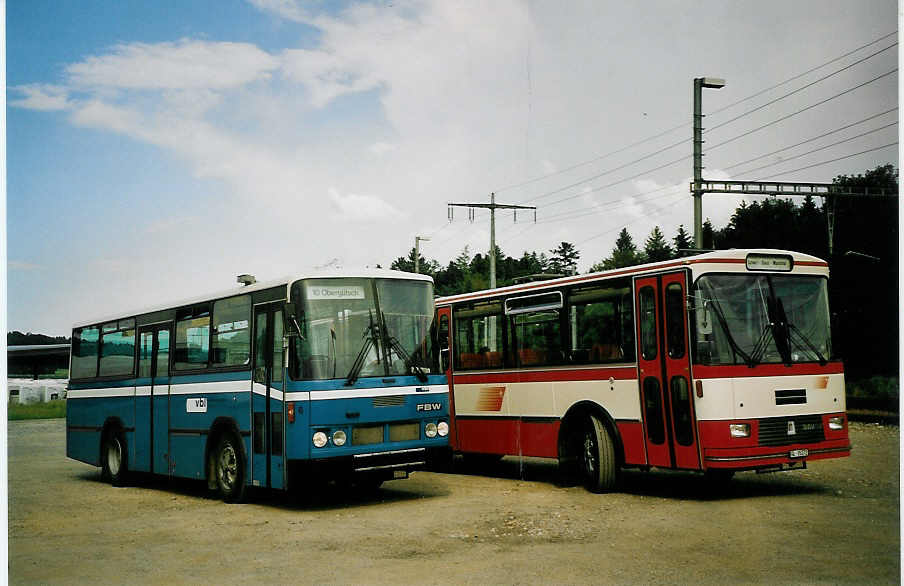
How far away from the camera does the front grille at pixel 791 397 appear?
10.8m

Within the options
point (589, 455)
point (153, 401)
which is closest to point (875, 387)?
point (589, 455)

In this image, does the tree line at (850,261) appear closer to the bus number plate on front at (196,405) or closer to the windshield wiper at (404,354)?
the windshield wiper at (404,354)

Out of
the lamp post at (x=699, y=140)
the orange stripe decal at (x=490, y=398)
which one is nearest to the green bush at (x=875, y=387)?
the lamp post at (x=699, y=140)

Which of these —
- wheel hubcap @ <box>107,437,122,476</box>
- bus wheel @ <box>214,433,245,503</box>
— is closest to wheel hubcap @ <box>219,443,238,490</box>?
bus wheel @ <box>214,433,245,503</box>

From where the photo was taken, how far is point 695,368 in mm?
10641

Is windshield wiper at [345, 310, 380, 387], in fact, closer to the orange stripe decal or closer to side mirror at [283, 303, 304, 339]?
side mirror at [283, 303, 304, 339]

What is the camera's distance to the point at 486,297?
14414 mm

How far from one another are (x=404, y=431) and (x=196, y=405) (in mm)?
2960

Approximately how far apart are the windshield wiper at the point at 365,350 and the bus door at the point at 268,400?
2.41 feet

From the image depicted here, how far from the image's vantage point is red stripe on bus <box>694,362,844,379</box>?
1058 centimetres

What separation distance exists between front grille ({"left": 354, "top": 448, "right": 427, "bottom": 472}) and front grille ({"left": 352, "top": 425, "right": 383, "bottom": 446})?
0.45 feet

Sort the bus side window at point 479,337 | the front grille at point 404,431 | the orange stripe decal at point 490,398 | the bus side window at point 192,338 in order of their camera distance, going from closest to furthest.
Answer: the front grille at point 404,431
the bus side window at point 192,338
the orange stripe decal at point 490,398
the bus side window at point 479,337

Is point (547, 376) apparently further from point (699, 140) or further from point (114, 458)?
point (114, 458)

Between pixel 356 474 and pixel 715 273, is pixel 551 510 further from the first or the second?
pixel 715 273
